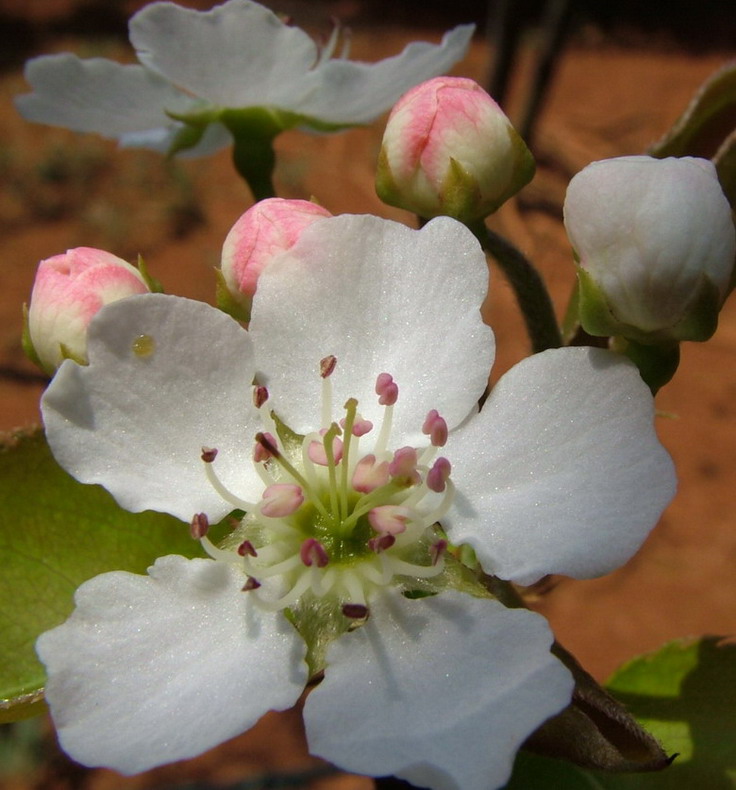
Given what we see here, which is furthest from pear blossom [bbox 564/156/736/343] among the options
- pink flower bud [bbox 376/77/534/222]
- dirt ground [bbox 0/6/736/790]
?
dirt ground [bbox 0/6/736/790]

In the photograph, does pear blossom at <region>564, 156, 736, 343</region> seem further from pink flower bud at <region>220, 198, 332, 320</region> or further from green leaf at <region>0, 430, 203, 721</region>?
green leaf at <region>0, 430, 203, 721</region>

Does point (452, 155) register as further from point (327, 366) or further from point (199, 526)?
point (199, 526)

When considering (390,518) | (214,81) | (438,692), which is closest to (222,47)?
(214,81)

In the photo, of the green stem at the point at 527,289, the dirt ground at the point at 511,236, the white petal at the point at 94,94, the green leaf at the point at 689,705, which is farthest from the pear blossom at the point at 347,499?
the dirt ground at the point at 511,236

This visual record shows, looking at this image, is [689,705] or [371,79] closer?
[689,705]

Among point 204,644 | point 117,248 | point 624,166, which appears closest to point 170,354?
point 204,644

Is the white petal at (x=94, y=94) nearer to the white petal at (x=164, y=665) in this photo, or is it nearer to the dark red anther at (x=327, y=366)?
the dark red anther at (x=327, y=366)
